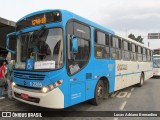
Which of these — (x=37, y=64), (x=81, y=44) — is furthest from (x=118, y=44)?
(x=37, y=64)

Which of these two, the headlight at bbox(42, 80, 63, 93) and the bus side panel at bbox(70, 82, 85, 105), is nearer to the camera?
the headlight at bbox(42, 80, 63, 93)

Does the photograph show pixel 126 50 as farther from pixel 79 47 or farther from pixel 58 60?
pixel 58 60

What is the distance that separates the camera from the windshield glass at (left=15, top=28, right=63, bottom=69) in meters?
5.45

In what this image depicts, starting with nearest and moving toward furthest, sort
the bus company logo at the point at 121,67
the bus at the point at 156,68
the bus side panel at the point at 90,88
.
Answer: the bus side panel at the point at 90,88, the bus company logo at the point at 121,67, the bus at the point at 156,68

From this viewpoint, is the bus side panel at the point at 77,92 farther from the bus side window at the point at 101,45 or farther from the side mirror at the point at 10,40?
the side mirror at the point at 10,40

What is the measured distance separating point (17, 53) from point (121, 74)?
5.29 meters

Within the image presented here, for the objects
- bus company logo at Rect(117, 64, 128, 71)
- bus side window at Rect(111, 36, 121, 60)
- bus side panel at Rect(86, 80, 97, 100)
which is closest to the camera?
bus side panel at Rect(86, 80, 97, 100)

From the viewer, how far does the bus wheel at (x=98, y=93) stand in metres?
7.37

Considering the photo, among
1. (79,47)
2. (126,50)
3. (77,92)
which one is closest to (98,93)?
(77,92)

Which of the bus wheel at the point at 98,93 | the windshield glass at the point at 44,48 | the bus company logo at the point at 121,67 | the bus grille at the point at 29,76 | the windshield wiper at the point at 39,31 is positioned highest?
the windshield wiper at the point at 39,31

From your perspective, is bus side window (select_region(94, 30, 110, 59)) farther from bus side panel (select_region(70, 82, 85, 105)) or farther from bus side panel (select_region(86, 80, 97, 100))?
bus side panel (select_region(70, 82, 85, 105))

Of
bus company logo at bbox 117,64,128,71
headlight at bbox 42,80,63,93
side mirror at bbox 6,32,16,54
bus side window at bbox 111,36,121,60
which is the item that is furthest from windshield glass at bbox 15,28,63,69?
bus company logo at bbox 117,64,128,71

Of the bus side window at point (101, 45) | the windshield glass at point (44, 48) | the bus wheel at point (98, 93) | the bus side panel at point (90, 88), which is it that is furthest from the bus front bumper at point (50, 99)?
the bus side window at point (101, 45)

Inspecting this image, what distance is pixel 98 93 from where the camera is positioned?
7590mm
